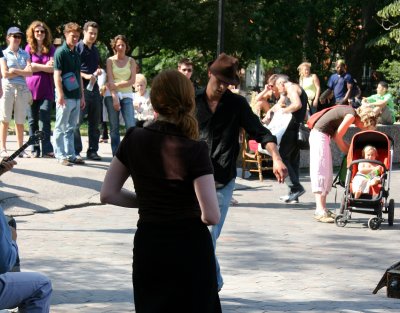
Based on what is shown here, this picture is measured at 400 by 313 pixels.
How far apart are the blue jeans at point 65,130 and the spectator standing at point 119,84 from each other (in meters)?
0.78

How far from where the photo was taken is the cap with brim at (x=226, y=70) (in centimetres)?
750

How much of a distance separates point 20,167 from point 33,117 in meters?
1.23

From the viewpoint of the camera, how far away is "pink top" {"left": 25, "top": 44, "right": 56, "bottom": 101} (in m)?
14.9

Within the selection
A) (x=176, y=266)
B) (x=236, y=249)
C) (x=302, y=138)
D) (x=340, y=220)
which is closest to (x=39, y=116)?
(x=302, y=138)

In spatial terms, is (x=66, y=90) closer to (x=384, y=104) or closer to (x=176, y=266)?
(x=384, y=104)

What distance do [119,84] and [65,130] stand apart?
1.23 meters

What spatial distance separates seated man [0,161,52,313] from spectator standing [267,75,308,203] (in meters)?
8.50

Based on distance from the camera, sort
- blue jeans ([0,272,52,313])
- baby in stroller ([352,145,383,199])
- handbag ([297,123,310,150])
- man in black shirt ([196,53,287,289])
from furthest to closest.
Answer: handbag ([297,123,310,150])
baby in stroller ([352,145,383,199])
man in black shirt ([196,53,287,289])
blue jeans ([0,272,52,313])

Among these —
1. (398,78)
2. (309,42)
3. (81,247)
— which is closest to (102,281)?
(81,247)

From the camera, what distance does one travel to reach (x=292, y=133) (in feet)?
46.9

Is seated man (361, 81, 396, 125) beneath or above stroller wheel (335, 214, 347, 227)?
above

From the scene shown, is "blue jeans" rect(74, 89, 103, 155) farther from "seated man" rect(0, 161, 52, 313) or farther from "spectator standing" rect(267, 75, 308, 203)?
"seated man" rect(0, 161, 52, 313)

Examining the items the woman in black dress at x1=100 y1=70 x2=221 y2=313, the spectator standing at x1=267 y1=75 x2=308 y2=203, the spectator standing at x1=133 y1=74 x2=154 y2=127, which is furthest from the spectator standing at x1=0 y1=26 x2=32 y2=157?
the woman in black dress at x1=100 y1=70 x2=221 y2=313

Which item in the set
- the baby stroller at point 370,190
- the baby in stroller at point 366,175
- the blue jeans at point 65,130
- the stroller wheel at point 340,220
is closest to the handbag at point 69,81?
the blue jeans at point 65,130
